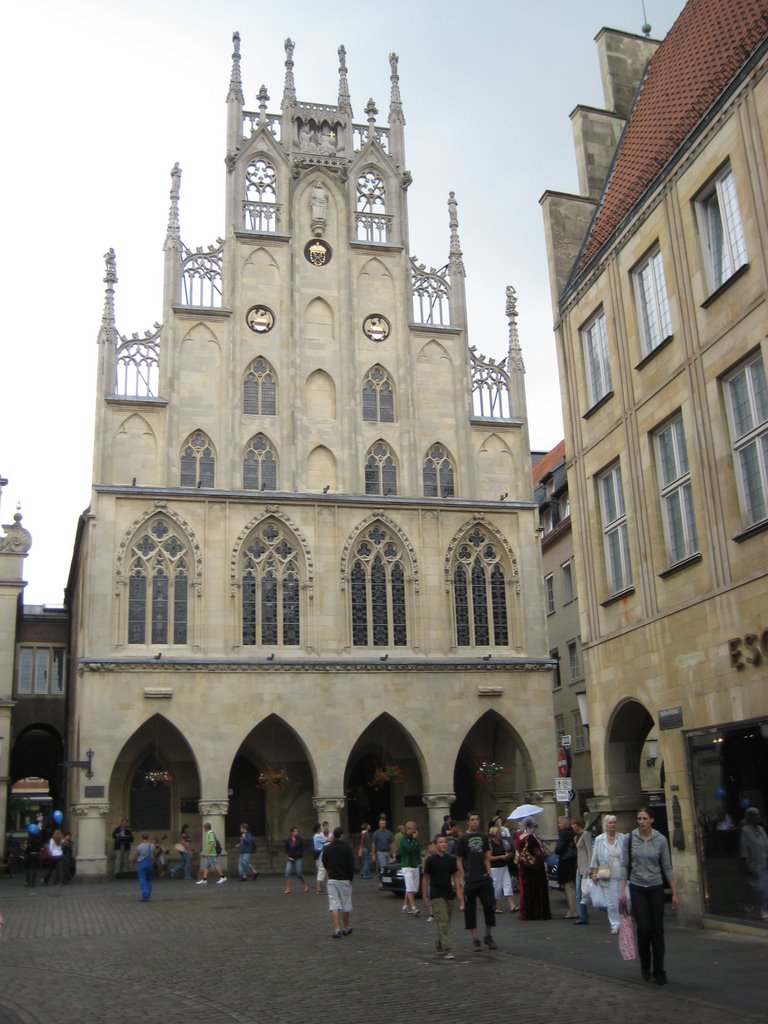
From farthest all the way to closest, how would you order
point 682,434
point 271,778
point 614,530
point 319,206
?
point 319,206, point 271,778, point 614,530, point 682,434

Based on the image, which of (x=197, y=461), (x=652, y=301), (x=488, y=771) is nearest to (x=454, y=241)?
(x=197, y=461)

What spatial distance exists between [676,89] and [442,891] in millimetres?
13159

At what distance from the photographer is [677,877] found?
15.6 metres

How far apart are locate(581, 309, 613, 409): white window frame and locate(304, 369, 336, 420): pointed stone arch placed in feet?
52.4

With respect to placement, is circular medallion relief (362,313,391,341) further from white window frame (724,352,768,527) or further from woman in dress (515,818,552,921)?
white window frame (724,352,768,527)

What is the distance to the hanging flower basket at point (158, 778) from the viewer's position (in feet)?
103

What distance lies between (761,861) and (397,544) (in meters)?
21.2

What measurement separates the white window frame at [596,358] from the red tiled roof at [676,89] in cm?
114

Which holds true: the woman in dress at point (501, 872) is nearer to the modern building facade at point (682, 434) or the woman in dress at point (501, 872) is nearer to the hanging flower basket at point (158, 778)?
the modern building facade at point (682, 434)

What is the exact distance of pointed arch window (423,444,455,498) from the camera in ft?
115

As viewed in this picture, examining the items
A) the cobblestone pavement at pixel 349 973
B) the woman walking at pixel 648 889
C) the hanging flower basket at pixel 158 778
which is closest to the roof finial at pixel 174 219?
the hanging flower basket at pixel 158 778

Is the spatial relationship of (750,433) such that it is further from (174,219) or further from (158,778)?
(174,219)

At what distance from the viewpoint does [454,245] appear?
37750 mm

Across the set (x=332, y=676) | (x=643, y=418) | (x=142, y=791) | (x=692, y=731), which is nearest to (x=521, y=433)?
(x=332, y=676)
